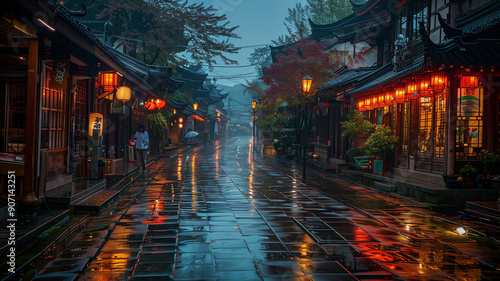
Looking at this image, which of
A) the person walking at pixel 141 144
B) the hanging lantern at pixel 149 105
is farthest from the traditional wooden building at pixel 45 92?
the hanging lantern at pixel 149 105

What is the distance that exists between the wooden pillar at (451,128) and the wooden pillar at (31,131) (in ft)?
35.0

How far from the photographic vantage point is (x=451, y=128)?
40.9ft

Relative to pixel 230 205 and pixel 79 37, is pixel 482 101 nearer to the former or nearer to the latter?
pixel 230 205

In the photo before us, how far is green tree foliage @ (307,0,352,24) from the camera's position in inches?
2036

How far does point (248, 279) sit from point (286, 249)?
1.53m

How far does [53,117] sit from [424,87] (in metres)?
10.5

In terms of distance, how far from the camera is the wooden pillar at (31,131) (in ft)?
27.4

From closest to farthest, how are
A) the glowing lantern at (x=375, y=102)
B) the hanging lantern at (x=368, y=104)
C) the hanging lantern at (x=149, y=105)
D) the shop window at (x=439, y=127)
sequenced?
the shop window at (x=439, y=127), the glowing lantern at (x=375, y=102), the hanging lantern at (x=368, y=104), the hanging lantern at (x=149, y=105)

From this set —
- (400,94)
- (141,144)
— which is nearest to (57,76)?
(141,144)

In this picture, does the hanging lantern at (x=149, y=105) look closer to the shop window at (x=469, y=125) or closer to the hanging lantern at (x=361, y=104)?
the hanging lantern at (x=361, y=104)

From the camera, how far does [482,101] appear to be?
12539 millimetres

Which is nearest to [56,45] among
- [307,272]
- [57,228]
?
[57,228]

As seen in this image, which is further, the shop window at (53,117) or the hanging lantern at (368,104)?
the hanging lantern at (368,104)

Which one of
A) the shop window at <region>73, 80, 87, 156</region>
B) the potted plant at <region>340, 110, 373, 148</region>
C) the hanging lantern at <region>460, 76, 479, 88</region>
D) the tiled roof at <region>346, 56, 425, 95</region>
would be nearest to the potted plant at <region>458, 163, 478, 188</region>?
the hanging lantern at <region>460, 76, 479, 88</region>
